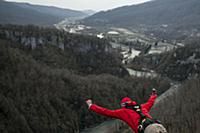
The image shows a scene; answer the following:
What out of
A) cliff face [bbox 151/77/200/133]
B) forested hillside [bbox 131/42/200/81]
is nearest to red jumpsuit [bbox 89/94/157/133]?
cliff face [bbox 151/77/200/133]

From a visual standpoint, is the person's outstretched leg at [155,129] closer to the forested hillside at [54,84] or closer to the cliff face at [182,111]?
the cliff face at [182,111]

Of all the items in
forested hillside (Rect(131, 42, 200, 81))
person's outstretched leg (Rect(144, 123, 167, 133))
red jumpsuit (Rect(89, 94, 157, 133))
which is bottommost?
forested hillside (Rect(131, 42, 200, 81))

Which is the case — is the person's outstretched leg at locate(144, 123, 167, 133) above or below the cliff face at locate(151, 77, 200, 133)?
above

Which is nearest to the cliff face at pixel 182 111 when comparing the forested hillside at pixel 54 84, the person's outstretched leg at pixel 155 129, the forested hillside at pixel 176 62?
the forested hillside at pixel 54 84

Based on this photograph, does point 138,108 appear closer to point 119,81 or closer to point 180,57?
point 119,81

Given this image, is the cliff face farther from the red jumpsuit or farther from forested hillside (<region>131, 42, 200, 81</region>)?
forested hillside (<region>131, 42, 200, 81</region>)

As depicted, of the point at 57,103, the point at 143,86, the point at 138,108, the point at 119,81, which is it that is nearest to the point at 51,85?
the point at 57,103

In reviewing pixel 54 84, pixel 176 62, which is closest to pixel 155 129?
pixel 54 84

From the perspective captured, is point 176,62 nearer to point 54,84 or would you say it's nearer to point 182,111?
point 54,84
